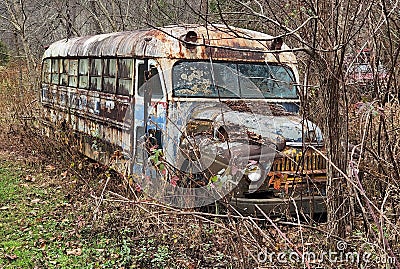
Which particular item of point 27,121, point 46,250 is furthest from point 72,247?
point 27,121

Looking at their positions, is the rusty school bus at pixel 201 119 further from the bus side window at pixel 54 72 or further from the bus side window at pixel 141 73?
the bus side window at pixel 54 72

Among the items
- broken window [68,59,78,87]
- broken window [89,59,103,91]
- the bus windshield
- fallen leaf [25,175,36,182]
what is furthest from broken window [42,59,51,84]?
the bus windshield

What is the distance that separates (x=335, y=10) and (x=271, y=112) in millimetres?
3489

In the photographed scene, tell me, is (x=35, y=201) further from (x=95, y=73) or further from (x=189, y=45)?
(x=189, y=45)

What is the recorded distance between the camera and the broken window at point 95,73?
904 centimetres

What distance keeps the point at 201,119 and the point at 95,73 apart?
3.15 metres

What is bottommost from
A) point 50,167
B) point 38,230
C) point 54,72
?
point 38,230

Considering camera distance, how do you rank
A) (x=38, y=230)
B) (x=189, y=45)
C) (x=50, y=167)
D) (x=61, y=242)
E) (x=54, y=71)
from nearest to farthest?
(x=61, y=242)
(x=189, y=45)
(x=38, y=230)
(x=50, y=167)
(x=54, y=71)

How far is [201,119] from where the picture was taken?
22.1 feet

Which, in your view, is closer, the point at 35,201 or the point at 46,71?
the point at 35,201

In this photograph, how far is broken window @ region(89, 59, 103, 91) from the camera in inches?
356

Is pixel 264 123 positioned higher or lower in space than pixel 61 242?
higher

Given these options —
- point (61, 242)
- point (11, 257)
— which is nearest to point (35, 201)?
point (61, 242)

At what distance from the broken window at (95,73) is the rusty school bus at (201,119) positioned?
→ 0.06 ft
